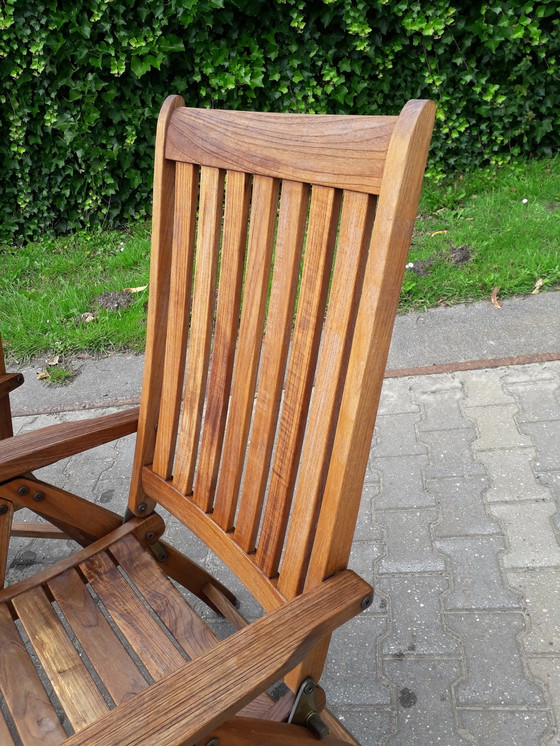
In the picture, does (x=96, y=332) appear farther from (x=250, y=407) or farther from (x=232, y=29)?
(x=250, y=407)

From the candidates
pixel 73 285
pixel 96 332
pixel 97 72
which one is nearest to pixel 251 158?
pixel 96 332

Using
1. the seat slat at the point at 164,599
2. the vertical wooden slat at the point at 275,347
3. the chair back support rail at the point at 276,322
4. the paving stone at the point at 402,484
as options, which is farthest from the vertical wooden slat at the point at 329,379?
the paving stone at the point at 402,484

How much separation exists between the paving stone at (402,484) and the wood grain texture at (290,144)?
4.82 feet

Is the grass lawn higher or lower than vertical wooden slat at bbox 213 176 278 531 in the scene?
lower

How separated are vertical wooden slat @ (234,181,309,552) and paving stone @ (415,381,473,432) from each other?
1484mm

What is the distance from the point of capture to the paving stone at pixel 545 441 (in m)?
2.48

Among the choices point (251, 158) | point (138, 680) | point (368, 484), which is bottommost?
point (368, 484)

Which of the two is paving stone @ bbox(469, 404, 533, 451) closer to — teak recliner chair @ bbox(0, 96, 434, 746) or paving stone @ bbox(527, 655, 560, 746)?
paving stone @ bbox(527, 655, 560, 746)

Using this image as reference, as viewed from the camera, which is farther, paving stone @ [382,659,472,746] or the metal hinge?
paving stone @ [382,659,472,746]

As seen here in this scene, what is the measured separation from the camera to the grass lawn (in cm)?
363

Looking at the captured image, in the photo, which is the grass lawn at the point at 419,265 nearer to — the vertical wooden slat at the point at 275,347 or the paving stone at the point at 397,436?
the paving stone at the point at 397,436

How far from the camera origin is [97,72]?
14.4ft

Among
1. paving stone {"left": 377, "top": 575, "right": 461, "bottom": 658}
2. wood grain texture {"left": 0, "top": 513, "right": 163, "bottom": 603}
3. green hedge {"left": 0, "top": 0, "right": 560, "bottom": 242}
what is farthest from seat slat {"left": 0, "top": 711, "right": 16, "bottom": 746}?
green hedge {"left": 0, "top": 0, "right": 560, "bottom": 242}

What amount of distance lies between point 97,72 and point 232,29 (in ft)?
2.93
